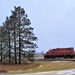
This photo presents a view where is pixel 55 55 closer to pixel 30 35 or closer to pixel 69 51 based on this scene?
pixel 69 51

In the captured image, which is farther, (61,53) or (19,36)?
(61,53)

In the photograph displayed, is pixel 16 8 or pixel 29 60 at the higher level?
pixel 16 8

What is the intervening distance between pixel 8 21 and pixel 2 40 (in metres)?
6.40

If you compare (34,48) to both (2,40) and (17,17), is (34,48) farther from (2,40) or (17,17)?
(2,40)

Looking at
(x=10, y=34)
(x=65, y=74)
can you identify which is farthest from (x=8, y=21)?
(x=65, y=74)

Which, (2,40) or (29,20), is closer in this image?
(29,20)

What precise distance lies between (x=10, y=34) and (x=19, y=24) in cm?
550

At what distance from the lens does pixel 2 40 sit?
211ft

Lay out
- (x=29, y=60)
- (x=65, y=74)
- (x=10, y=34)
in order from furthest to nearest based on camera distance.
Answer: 1. (x=10, y=34)
2. (x=29, y=60)
3. (x=65, y=74)

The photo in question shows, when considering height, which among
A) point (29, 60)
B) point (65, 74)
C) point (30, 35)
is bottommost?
point (65, 74)

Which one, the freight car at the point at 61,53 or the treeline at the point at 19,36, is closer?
the treeline at the point at 19,36

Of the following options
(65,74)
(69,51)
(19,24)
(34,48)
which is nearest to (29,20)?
(19,24)

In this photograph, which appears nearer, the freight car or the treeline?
the treeline

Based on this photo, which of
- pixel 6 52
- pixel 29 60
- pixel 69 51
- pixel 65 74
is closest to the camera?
pixel 65 74
